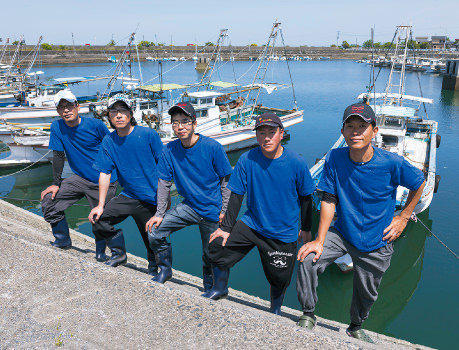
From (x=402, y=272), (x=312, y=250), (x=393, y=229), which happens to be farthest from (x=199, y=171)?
(x=402, y=272)

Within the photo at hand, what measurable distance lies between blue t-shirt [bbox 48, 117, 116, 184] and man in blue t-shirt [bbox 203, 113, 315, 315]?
2.05 m

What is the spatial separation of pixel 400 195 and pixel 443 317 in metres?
3.23

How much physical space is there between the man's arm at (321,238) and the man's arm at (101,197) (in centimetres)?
226

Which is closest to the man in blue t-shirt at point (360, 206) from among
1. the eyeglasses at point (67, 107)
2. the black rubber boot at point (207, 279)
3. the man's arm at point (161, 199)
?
the black rubber boot at point (207, 279)

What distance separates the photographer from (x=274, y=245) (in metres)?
3.31

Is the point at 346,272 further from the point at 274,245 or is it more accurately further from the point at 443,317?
the point at 274,245

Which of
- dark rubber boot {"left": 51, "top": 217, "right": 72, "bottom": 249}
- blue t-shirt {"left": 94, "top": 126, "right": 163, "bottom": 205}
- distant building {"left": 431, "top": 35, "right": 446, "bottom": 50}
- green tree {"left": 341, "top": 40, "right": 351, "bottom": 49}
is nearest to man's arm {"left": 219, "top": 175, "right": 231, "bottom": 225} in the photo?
blue t-shirt {"left": 94, "top": 126, "right": 163, "bottom": 205}

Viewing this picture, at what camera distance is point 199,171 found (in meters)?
3.63

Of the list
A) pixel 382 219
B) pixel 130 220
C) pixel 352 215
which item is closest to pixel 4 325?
pixel 352 215

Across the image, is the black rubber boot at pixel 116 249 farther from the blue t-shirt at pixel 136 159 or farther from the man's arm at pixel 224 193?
the man's arm at pixel 224 193

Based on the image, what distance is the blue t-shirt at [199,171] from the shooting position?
11.8 ft

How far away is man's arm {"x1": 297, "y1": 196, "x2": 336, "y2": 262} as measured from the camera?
9.94 feet

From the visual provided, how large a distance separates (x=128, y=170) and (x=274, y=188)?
173cm

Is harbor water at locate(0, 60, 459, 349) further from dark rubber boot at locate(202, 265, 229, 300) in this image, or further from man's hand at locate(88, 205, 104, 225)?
man's hand at locate(88, 205, 104, 225)
